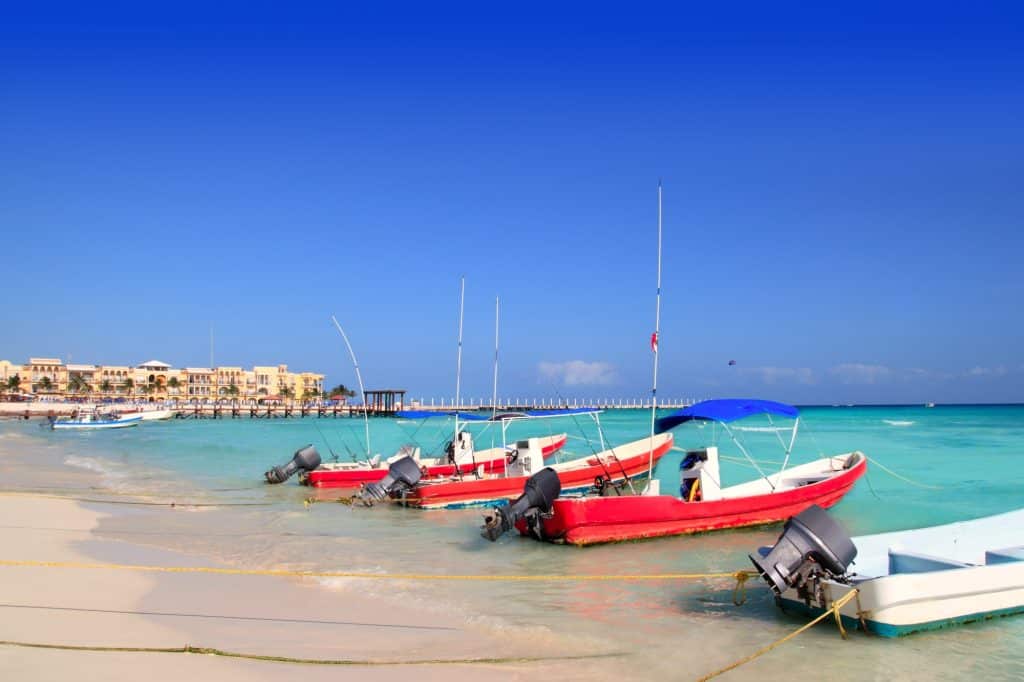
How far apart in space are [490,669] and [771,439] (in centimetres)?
4885

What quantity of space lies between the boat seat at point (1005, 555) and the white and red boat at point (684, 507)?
16.1 feet

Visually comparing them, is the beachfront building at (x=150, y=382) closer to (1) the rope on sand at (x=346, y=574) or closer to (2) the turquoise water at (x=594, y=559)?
(2) the turquoise water at (x=594, y=559)

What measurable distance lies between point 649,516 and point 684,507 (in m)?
0.74

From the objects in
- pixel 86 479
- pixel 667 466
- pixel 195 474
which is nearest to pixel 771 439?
pixel 667 466

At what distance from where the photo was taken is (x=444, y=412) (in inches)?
993

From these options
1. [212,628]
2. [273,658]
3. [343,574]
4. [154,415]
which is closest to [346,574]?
[343,574]

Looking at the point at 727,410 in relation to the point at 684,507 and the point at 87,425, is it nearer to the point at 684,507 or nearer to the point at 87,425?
the point at 684,507

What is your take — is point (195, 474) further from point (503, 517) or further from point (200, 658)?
point (200, 658)

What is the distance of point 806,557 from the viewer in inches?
344

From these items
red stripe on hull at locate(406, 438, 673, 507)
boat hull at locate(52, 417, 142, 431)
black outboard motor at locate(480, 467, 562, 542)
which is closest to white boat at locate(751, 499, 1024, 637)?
black outboard motor at locate(480, 467, 562, 542)

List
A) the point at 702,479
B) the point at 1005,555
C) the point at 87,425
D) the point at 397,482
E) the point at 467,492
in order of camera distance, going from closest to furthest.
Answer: the point at 1005,555, the point at 702,479, the point at 397,482, the point at 467,492, the point at 87,425

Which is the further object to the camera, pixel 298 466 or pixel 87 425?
pixel 87 425

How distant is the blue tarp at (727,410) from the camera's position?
1477 centimetres

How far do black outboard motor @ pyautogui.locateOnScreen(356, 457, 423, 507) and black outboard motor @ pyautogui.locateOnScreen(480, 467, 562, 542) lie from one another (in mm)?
4907
